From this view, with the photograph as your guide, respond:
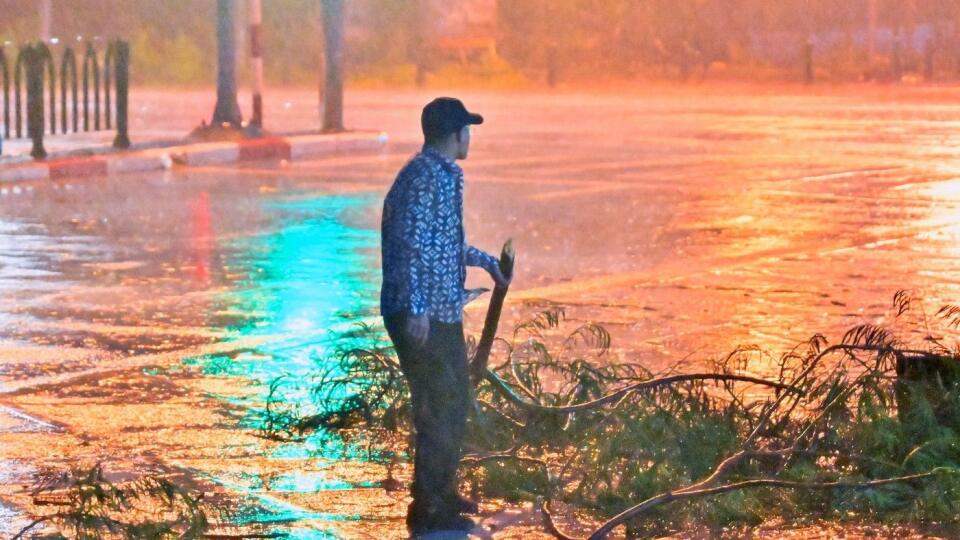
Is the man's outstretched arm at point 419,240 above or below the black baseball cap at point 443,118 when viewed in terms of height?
below

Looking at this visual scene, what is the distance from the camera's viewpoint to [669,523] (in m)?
5.88

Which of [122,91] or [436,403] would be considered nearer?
[436,403]

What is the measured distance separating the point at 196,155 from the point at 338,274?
11.0 metres

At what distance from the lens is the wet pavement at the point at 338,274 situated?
697cm

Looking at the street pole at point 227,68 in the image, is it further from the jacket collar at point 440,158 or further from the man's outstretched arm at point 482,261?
the jacket collar at point 440,158

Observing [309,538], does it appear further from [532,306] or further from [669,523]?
[532,306]

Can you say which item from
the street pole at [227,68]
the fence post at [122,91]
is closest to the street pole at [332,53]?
the street pole at [227,68]

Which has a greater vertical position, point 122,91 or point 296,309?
point 122,91

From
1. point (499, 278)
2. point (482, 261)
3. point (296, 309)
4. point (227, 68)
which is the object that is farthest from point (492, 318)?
point (227, 68)

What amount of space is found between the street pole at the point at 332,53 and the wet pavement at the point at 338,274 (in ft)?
11.4

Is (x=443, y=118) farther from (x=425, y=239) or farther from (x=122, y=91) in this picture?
(x=122, y=91)

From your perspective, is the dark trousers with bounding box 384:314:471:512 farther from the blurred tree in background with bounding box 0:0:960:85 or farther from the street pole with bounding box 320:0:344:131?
the blurred tree in background with bounding box 0:0:960:85

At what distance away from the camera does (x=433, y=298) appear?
231 inches

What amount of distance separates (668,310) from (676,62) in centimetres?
4361
